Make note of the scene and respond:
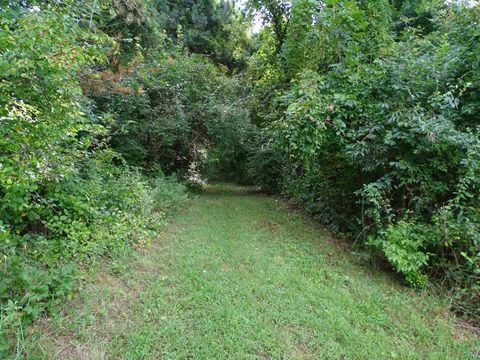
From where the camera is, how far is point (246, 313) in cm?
246

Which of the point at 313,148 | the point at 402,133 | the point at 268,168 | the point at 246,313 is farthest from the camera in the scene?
the point at 268,168

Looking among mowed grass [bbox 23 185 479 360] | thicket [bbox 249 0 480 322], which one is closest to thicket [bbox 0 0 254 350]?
mowed grass [bbox 23 185 479 360]

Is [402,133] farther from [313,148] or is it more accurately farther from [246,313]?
[246,313]

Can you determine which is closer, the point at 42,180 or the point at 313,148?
the point at 42,180

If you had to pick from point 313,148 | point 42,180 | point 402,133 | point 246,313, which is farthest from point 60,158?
point 402,133

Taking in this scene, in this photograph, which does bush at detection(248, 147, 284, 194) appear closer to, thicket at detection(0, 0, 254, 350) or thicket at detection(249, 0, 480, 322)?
thicket at detection(0, 0, 254, 350)

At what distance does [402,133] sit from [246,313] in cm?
273

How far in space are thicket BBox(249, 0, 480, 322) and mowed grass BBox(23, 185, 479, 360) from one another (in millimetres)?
525

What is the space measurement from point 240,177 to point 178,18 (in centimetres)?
705

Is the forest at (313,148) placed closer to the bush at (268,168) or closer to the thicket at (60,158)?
the thicket at (60,158)

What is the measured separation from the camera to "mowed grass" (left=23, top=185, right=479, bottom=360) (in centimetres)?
204

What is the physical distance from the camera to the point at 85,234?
114 inches

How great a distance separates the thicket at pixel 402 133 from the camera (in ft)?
9.55

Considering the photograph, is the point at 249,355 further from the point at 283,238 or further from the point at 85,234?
the point at 283,238
